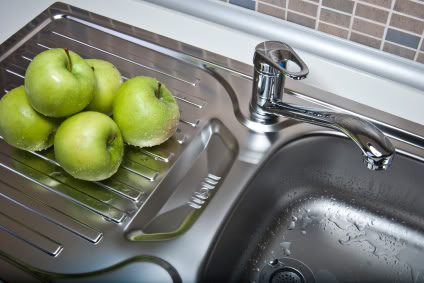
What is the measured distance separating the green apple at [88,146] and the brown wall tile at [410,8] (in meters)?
0.54

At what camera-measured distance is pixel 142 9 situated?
1.16m

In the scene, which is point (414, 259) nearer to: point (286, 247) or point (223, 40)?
point (286, 247)

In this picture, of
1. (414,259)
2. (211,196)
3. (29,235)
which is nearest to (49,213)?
(29,235)

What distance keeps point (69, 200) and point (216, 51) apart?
1.44ft

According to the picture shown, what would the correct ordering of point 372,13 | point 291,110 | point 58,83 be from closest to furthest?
point 58,83 → point 291,110 → point 372,13

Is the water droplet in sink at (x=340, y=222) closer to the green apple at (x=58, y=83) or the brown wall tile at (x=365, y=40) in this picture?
the brown wall tile at (x=365, y=40)

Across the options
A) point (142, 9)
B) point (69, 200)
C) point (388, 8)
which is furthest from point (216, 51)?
point (69, 200)

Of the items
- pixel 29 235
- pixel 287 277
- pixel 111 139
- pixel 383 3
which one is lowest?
pixel 287 277

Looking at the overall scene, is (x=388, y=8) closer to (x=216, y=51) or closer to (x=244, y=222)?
(x=216, y=51)

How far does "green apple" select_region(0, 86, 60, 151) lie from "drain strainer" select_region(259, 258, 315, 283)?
16.8 inches

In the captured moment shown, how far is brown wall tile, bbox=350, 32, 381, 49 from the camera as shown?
101 centimetres

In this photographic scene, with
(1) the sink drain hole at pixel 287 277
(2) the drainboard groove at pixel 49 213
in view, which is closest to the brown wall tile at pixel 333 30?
(1) the sink drain hole at pixel 287 277

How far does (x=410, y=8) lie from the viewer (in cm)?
92

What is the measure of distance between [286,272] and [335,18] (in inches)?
19.4
